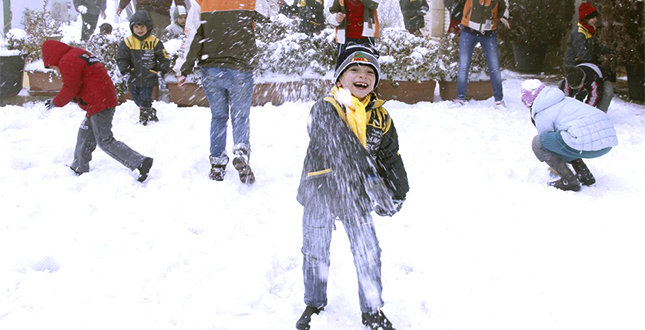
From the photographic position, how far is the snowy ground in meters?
3.25

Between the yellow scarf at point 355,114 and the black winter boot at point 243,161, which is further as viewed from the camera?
the black winter boot at point 243,161

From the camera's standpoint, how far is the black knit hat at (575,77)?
22.2 feet

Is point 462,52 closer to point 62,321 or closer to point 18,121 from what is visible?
point 18,121

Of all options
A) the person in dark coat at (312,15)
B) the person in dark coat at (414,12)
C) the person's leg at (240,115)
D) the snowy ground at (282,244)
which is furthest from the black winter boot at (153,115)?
the person in dark coat at (414,12)

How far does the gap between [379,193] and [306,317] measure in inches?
34.4

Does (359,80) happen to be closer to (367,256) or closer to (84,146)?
(367,256)

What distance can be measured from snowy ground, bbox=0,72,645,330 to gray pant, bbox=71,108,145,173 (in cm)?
15

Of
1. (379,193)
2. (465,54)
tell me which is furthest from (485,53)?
(379,193)

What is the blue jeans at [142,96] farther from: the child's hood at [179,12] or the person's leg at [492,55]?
the person's leg at [492,55]

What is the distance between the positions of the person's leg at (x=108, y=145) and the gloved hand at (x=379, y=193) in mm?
3176

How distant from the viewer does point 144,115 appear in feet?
24.4

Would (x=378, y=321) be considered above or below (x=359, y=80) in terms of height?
below

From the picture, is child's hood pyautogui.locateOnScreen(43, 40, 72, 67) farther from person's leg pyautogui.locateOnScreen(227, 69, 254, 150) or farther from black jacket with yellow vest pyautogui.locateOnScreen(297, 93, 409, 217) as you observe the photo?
black jacket with yellow vest pyautogui.locateOnScreen(297, 93, 409, 217)

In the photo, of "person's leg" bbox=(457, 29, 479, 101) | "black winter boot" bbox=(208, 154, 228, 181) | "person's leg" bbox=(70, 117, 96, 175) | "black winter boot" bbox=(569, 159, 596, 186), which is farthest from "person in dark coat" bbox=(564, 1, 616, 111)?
"person's leg" bbox=(70, 117, 96, 175)
